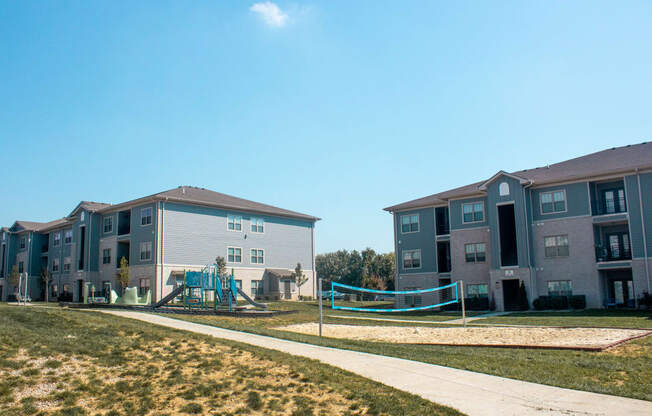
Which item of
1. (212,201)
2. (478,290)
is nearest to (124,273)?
(212,201)

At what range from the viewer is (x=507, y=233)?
1516 inches

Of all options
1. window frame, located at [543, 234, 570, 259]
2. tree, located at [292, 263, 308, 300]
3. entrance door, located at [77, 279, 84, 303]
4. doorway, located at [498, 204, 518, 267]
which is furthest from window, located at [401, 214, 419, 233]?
entrance door, located at [77, 279, 84, 303]

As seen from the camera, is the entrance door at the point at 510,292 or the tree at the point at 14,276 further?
the tree at the point at 14,276

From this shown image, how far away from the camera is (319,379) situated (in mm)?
9945

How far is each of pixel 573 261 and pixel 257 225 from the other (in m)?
28.1

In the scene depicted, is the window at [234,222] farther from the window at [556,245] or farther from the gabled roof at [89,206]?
the window at [556,245]

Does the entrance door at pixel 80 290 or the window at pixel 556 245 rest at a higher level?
the window at pixel 556 245

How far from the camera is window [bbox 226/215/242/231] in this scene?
48531 millimetres

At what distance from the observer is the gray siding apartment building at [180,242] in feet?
144

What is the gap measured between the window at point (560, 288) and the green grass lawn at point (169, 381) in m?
27.9

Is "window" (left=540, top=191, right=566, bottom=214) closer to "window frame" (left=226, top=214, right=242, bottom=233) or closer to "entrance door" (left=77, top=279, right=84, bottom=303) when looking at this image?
"window frame" (left=226, top=214, right=242, bottom=233)

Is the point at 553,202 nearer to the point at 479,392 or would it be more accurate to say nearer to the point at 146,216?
the point at 479,392

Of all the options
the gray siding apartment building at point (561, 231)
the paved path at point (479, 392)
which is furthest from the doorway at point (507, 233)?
the paved path at point (479, 392)

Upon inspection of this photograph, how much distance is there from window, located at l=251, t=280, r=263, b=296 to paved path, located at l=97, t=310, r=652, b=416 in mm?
37054
